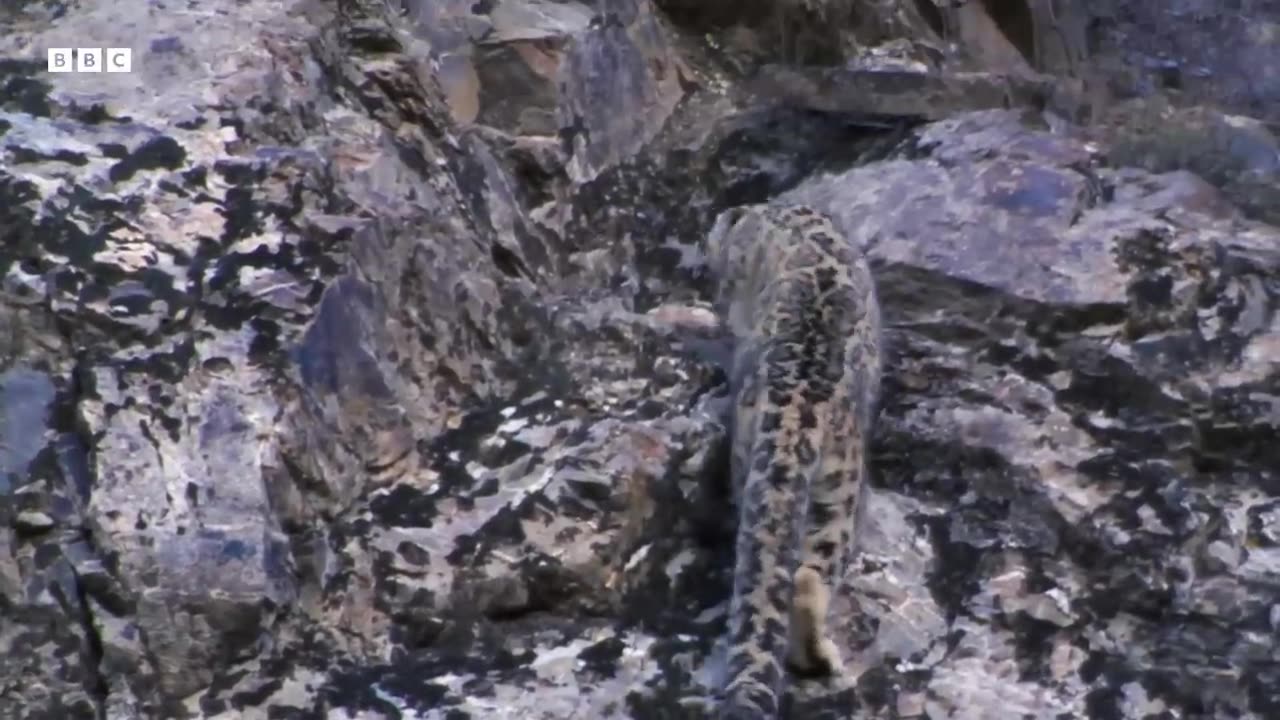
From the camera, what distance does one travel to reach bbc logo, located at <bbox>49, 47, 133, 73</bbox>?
143 inches

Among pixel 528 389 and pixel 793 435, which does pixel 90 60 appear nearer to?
pixel 528 389

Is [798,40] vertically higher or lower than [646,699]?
higher

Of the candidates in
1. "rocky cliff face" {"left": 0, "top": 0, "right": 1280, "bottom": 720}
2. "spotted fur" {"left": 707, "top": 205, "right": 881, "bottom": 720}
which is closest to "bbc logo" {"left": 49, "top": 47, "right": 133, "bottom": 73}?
"rocky cliff face" {"left": 0, "top": 0, "right": 1280, "bottom": 720}

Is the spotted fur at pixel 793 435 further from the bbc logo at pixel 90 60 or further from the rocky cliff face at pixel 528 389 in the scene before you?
the bbc logo at pixel 90 60

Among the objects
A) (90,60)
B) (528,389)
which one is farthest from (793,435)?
(90,60)

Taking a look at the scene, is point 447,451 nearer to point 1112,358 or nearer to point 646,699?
point 646,699

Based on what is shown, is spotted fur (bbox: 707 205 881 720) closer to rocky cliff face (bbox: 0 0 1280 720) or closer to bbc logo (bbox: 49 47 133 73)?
rocky cliff face (bbox: 0 0 1280 720)

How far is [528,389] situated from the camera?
3756 mm

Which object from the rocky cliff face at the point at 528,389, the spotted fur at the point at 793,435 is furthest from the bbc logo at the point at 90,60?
the spotted fur at the point at 793,435

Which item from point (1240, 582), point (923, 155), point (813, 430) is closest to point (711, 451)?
point (813, 430)

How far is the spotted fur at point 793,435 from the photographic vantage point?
3035mm

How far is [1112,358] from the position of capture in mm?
3912

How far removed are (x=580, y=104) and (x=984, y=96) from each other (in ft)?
3.77

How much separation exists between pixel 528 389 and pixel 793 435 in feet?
2.30
